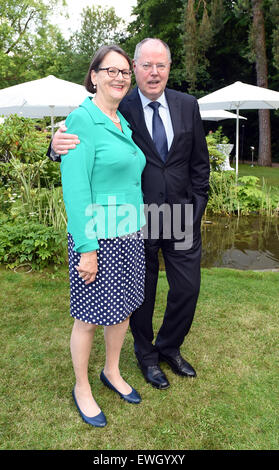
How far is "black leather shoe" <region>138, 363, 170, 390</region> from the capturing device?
8.62 feet

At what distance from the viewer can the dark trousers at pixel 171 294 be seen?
257cm

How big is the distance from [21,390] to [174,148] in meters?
1.77

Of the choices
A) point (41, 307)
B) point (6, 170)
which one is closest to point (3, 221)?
point (6, 170)

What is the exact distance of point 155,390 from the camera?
2.61 metres

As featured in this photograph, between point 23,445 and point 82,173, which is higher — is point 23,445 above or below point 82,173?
below

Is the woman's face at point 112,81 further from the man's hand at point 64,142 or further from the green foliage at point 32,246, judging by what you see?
the green foliage at point 32,246

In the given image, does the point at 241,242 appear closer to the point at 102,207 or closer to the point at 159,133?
the point at 159,133

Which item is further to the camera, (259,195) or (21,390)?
(259,195)

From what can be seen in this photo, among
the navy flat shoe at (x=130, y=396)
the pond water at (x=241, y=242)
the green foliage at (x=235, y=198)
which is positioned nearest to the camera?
the navy flat shoe at (x=130, y=396)

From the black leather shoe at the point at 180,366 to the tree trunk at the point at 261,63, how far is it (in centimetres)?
1646

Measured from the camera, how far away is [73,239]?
6.59ft

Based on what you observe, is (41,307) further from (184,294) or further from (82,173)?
(82,173)

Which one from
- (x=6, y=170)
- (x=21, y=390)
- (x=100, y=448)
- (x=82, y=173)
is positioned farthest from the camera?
(x=6, y=170)

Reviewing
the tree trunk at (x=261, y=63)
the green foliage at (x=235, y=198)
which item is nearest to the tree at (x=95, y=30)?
the tree trunk at (x=261, y=63)
